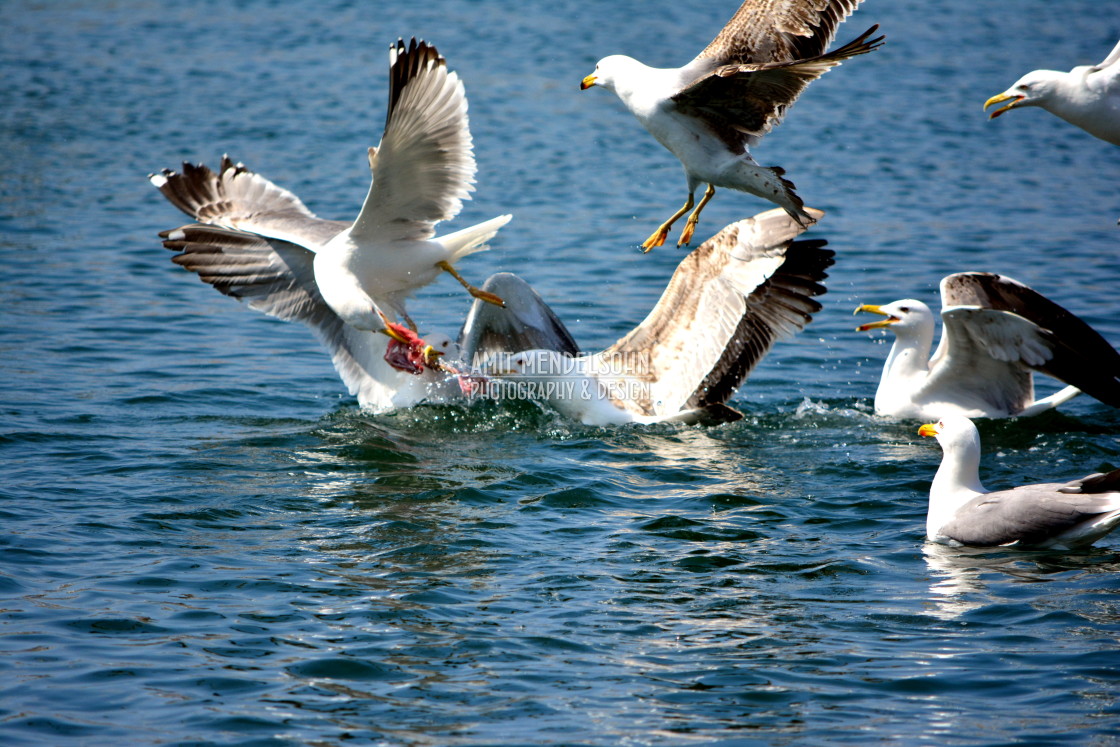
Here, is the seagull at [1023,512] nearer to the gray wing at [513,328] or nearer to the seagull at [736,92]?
the seagull at [736,92]

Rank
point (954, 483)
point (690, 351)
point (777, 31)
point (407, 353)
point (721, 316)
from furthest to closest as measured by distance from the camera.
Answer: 1. point (407, 353)
2. point (690, 351)
3. point (721, 316)
4. point (777, 31)
5. point (954, 483)

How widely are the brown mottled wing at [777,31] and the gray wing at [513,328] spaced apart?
235cm

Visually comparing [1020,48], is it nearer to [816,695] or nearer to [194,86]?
[194,86]

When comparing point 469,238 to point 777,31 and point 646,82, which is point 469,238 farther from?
point 777,31

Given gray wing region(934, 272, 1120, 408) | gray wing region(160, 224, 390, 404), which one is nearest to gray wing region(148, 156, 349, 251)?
gray wing region(160, 224, 390, 404)

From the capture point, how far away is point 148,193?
1483 cm

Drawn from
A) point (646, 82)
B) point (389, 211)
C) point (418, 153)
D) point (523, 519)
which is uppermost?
point (646, 82)

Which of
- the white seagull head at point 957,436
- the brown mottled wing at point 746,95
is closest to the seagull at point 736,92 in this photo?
the brown mottled wing at point 746,95

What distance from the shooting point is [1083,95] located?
7340 mm

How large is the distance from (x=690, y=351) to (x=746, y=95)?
193 cm

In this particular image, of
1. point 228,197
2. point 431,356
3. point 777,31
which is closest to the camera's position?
point 777,31

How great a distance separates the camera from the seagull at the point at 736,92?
6328 mm

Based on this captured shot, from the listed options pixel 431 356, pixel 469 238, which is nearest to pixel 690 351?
pixel 469 238

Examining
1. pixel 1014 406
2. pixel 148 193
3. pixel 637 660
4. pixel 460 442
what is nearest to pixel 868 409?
pixel 1014 406
